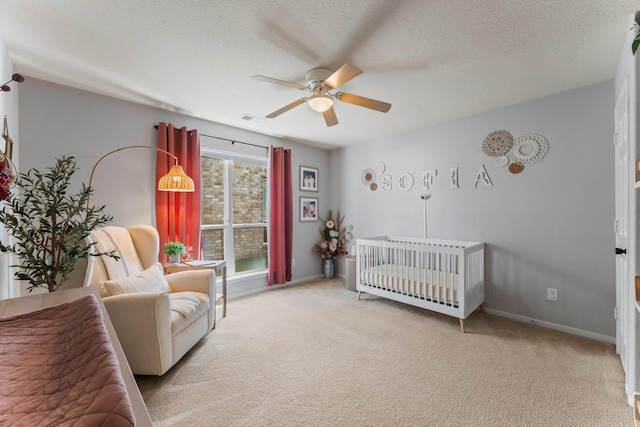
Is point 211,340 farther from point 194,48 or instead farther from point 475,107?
point 475,107

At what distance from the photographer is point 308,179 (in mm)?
4574

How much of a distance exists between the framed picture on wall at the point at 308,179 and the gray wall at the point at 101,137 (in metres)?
1.51

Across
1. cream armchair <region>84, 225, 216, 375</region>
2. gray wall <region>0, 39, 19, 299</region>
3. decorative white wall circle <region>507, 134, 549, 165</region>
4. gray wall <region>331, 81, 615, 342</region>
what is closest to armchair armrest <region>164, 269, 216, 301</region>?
cream armchair <region>84, 225, 216, 375</region>

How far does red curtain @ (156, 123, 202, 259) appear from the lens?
117 inches

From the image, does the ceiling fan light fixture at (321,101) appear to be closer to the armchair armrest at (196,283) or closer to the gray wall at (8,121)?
the armchair armrest at (196,283)

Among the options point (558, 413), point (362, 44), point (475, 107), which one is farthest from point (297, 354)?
point (475, 107)

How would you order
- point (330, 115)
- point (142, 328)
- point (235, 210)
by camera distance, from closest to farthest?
1. point (142, 328)
2. point (330, 115)
3. point (235, 210)

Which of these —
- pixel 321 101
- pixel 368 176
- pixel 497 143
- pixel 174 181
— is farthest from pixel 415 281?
pixel 174 181

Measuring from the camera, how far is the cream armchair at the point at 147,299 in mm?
1795

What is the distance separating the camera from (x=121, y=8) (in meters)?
1.51

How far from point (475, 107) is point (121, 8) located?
312 cm

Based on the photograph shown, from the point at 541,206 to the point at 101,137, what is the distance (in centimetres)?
441

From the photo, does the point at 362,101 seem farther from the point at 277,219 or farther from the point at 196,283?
the point at 277,219

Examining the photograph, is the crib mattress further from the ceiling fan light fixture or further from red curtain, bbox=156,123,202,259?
red curtain, bbox=156,123,202,259
